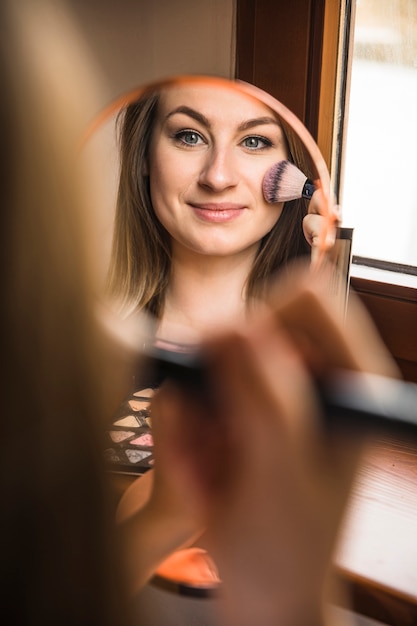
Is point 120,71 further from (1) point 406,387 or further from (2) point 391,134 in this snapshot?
(1) point 406,387

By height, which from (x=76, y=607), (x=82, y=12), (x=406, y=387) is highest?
(x=82, y=12)

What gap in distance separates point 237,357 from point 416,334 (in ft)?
1.58

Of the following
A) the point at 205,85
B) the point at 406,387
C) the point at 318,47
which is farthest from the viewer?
the point at 318,47

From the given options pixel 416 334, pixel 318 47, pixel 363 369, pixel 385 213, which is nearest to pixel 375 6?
pixel 318 47

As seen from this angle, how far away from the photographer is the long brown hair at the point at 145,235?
0.48 metres

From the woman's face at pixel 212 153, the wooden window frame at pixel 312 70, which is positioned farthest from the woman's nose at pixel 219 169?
the wooden window frame at pixel 312 70

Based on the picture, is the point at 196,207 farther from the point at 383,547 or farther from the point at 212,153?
the point at 383,547

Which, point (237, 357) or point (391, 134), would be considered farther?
point (391, 134)

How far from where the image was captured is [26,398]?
253 mm

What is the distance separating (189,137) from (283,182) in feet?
0.25

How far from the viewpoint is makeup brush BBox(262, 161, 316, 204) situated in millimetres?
489

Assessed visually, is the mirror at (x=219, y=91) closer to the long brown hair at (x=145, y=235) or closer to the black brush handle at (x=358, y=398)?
the long brown hair at (x=145, y=235)

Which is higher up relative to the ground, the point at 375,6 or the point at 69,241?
the point at 375,6

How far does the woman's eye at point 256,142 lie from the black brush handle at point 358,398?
0.30m
